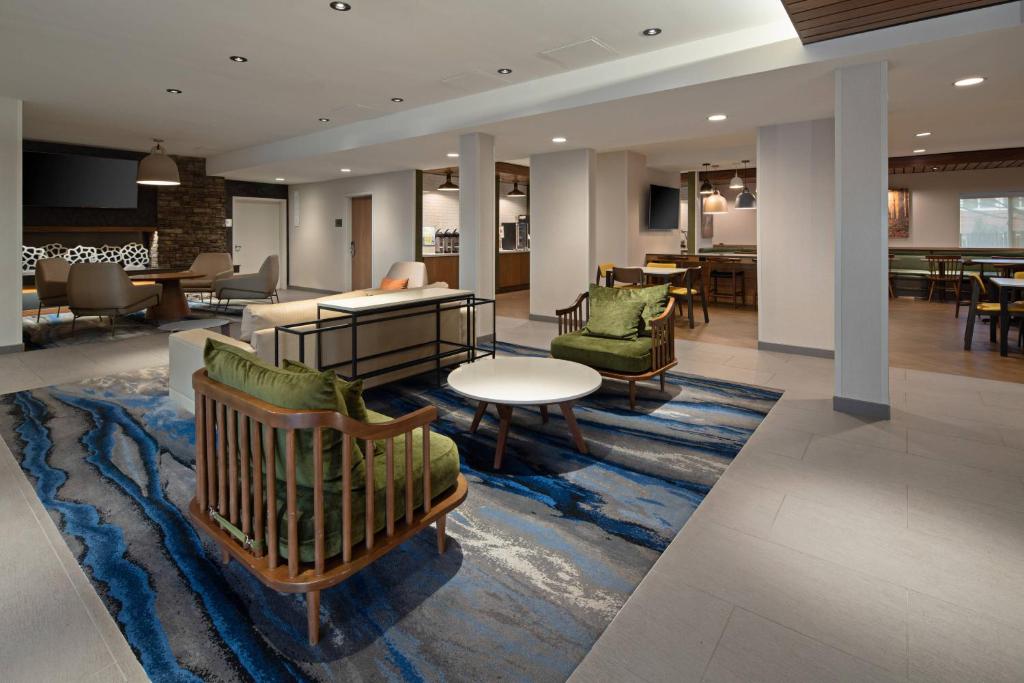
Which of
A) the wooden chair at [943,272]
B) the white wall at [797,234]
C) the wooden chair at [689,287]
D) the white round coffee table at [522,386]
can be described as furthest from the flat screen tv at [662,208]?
the white round coffee table at [522,386]

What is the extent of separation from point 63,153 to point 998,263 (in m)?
13.3

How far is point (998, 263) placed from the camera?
23.9 feet

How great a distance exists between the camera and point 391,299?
4.70m

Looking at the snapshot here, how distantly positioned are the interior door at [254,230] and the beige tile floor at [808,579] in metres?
9.27

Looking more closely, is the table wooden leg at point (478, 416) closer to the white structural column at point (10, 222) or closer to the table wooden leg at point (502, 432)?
the table wooden leg at point (502, 432)

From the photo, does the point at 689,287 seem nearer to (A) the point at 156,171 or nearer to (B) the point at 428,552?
(B) the point at 428,552

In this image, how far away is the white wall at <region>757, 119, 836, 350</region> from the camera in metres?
5.80

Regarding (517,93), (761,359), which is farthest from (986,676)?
(517,93)

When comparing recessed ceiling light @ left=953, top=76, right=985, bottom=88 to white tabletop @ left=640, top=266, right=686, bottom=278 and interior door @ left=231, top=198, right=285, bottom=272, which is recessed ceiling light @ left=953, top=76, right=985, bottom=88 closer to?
white tabletop @ left=640, top=266, right=686, bottom=278

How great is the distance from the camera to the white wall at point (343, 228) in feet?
33.7

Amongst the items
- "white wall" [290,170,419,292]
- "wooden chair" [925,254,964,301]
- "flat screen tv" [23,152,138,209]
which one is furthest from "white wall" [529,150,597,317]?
"flat screen tv" [23,152,138,209]

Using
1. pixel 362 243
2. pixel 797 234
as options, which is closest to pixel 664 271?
pixel 797 234

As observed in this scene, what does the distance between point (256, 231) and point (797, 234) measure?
1055cm

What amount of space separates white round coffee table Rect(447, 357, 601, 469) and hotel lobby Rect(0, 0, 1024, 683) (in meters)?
0.03
